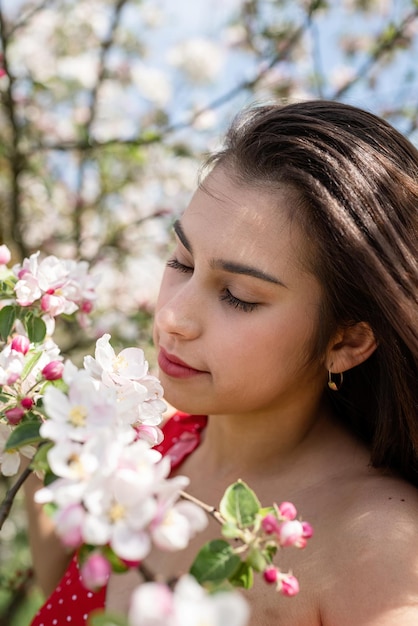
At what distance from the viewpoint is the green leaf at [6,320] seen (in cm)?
110

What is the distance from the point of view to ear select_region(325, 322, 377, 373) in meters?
1.38

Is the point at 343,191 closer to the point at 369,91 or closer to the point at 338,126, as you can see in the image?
the point at 338,126

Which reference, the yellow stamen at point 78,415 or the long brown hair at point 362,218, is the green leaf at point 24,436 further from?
the long brown hair at point 362,218

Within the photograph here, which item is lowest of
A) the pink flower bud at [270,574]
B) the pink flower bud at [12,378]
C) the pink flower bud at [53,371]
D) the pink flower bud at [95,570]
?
the pink flower bud at [12,378]

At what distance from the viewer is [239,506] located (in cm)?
75

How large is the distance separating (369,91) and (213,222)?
193cm

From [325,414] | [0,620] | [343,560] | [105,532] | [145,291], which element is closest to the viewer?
[105,532]

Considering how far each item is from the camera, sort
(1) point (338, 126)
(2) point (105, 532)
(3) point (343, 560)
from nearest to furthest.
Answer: (2) point (105, 532)
(3) point (343, 560)
(1) point (338, 126)

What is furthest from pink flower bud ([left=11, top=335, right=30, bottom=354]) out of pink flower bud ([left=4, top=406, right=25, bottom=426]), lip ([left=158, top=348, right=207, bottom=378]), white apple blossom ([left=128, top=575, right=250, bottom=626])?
white apple blossom ([left=128, top=575, right=250, bottom=626])

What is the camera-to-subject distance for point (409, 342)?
1.27 meters

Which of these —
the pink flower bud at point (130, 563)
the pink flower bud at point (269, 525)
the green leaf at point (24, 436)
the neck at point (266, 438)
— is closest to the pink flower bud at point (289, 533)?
the pink flower bud at point (269, 525)

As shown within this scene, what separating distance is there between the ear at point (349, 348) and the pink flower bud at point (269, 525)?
653 mm

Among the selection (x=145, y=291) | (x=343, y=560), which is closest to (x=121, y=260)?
(x=145, y=291)

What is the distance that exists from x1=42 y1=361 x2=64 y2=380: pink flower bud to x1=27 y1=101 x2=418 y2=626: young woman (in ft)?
1.14
